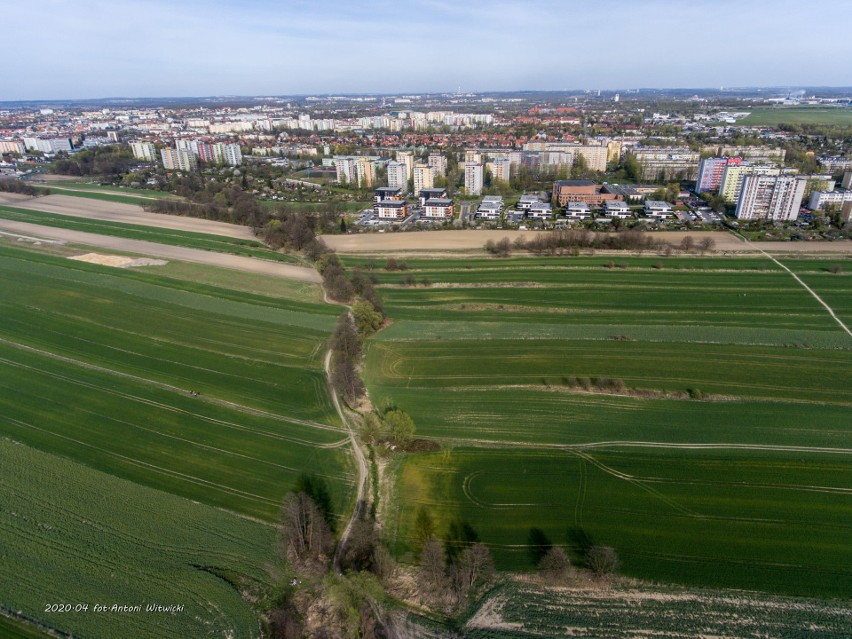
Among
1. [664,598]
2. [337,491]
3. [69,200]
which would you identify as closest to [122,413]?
[337,491]

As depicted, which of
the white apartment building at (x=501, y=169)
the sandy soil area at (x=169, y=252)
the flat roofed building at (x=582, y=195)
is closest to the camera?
the sandy soil area at (x=169, y=252)

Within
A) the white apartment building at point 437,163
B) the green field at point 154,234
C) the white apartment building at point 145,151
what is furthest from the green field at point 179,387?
the white apartment building at point 145,151

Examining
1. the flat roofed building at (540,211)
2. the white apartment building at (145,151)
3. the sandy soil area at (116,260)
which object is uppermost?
the white apartment building at (145,151)

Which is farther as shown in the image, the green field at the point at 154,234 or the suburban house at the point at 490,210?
the suburban house at the point at 490,210

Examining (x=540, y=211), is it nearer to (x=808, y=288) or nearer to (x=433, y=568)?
(x=808, y=288)

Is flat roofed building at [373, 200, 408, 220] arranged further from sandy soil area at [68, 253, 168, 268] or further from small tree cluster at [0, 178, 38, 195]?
small tree cluster at [0, 178, 38, 195]

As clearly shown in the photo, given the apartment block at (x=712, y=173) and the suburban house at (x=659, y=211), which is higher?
the apartment block at (x=712, y=173)

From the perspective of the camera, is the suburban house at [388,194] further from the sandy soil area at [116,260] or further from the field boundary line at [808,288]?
the field boundary line at [808,288]
